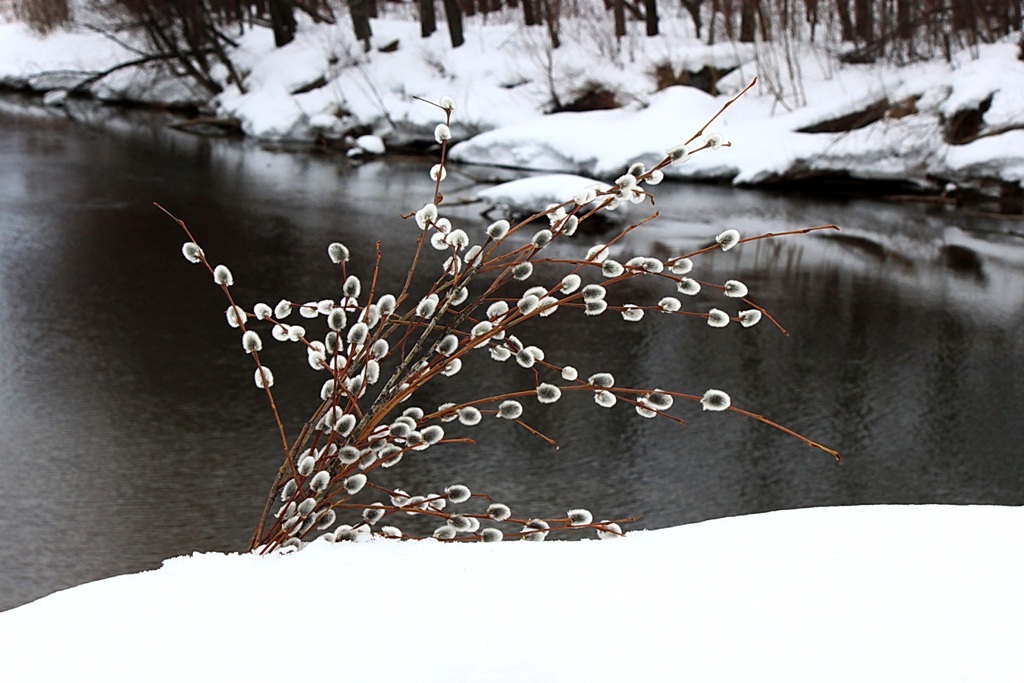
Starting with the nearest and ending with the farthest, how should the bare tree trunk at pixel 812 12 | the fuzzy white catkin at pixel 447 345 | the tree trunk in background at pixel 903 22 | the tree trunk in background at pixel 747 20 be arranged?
the fuzzy white catkin at pixel 447 345 < the tree trunk in background at pixel 903 22 < the bare tree trunk at pixel 812 12 < the tree trunk in background at pixel 747 20

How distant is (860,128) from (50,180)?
9495mm

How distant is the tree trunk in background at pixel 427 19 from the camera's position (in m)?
19.5

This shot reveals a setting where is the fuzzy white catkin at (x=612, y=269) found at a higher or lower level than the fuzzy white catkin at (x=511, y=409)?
higher

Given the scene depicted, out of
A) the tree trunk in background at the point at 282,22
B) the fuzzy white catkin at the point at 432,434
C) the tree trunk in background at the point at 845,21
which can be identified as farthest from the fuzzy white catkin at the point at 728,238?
the tree trunk in background at the point at 282,22

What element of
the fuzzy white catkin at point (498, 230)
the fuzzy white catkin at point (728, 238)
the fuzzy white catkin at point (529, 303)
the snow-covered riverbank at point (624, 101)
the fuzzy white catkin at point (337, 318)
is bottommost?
the snow-covered riverbank at point (624, 101)

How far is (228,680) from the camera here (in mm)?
1226

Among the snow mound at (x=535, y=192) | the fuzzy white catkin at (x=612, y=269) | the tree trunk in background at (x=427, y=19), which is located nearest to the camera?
the fuzzy white catkin at (x=612, y=269)

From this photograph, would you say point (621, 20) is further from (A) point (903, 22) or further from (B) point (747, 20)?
(A) point (903, 22)

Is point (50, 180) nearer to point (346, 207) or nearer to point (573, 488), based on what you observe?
point (346, 207)

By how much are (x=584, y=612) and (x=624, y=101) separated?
50.1 feet

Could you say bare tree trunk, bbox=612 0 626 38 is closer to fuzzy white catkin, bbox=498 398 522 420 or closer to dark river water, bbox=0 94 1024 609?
dark river water, bbox=0 94 1024 609

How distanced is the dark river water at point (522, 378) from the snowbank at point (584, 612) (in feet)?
9.17

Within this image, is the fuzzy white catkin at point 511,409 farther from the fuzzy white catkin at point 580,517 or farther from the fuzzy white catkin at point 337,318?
the fuzzy white catkin at point 337,318

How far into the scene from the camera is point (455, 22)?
1912cm
